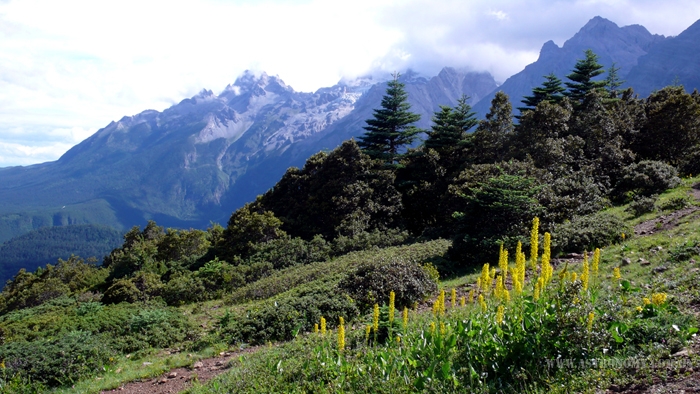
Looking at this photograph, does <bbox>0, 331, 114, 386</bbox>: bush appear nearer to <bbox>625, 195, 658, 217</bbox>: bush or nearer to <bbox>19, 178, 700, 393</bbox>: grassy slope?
<bbox>19, 178, 700, 393</bbox>: grassy slope

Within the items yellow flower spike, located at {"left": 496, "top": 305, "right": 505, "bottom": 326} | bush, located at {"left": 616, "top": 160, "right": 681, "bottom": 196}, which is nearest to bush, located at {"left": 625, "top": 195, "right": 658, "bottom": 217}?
bush, located at {"left": 616, "top": 160, "right": 681, "bottom": 196}

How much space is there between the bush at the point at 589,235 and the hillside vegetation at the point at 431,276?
49 mm

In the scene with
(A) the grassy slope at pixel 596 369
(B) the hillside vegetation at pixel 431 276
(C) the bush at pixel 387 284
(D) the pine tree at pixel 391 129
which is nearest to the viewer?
(A) the grassy slope at pixel 596 369

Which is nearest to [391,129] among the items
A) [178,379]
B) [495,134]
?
[495,134]

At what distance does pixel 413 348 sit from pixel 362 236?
14.5 m

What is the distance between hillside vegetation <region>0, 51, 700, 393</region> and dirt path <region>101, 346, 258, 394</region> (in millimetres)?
284

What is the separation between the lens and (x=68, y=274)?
27.8 metres

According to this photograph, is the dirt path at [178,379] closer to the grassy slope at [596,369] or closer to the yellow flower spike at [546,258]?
the grassy slope at [596,369]

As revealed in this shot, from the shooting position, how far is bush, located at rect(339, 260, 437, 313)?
9.88 m

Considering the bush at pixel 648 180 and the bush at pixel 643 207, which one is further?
the bush at pixel 648 180

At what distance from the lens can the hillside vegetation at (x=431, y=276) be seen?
14.8 ft

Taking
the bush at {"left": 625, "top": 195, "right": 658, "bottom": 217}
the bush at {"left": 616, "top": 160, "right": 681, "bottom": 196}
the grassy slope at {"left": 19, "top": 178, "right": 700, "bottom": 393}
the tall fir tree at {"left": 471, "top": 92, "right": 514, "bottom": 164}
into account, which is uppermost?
the tall fir tree at {"left": 471, "top": 92, "right": 514, "bottom": 164}

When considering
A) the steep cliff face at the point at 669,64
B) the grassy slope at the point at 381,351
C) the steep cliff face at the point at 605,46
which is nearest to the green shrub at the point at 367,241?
the grassy slope at the point at 381,351

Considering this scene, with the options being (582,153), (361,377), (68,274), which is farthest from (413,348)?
(68,274)
